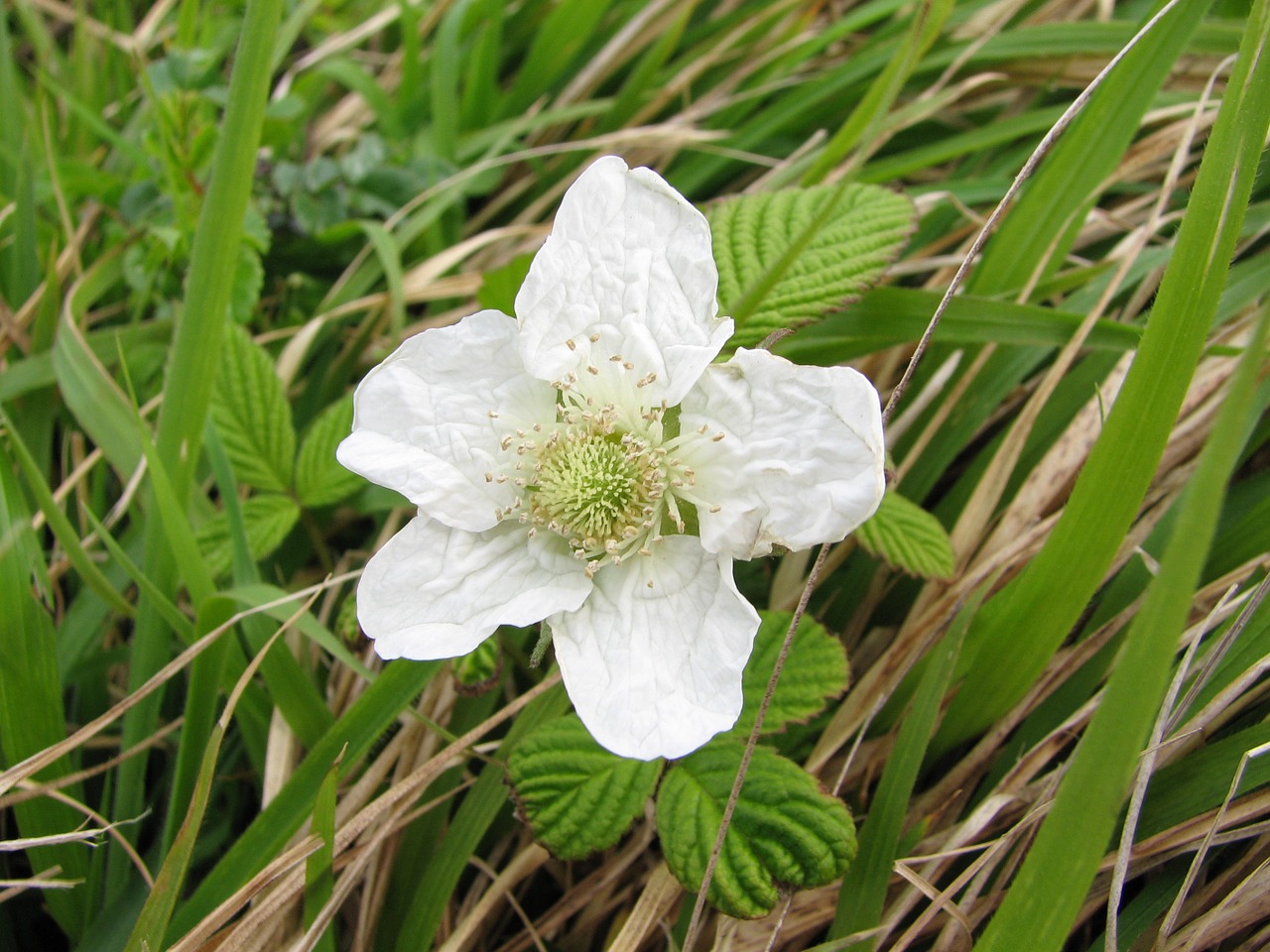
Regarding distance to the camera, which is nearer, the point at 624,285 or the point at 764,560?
the point at 624,285

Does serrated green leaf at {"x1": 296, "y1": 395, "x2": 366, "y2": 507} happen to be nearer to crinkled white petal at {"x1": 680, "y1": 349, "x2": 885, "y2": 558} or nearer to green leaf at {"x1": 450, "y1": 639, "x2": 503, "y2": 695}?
green leaf at {"x1": 450, "y1": 639, "x2": 503, "y2": 695}

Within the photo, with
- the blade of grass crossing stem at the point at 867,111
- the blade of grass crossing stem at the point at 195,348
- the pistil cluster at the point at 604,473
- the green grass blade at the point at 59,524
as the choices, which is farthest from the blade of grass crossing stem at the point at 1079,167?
the green grass blade at the point at 59,524

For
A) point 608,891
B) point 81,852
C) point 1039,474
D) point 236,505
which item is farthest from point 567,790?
point 1039,474

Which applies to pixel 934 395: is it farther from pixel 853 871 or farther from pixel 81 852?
pixel 81 852

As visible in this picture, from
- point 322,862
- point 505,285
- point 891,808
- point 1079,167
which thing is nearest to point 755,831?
point 891,808

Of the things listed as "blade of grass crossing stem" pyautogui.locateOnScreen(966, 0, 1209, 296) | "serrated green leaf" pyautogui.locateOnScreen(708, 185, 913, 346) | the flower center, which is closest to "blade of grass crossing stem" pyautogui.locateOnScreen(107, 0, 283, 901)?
the flower center

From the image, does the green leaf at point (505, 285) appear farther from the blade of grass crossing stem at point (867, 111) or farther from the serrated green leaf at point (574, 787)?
the serrated green leaf at point (574, 787)

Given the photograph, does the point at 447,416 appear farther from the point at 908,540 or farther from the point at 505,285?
the point at 908,540
